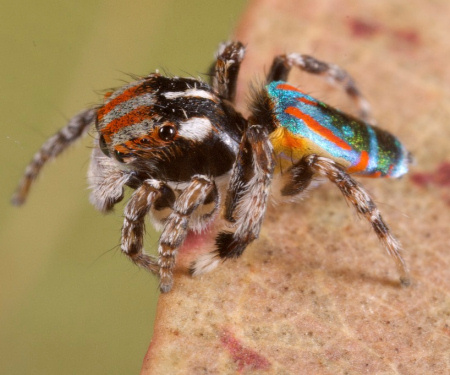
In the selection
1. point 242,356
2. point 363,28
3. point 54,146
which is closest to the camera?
point 242,356

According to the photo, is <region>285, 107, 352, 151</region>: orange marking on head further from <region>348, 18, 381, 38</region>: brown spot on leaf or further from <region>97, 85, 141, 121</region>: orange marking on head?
<region>348, 18, 381, 38</region>: brown spot on leaf

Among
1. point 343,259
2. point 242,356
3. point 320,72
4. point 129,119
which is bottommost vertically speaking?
point 242,356

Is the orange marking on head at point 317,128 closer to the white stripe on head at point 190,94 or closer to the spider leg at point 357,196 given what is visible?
the spider leg at point 357,196

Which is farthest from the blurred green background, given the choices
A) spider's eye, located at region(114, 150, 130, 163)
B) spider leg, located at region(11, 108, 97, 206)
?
spider's eye, located at region(114, 150, 130, 163)

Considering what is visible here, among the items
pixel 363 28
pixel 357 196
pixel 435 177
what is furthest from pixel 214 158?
pixel 363 28

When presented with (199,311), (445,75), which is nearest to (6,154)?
(199,311)

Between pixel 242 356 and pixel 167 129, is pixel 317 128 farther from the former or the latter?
pixel 242 356

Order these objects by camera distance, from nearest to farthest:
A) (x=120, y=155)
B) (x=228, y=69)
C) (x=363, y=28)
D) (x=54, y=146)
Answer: (x=120, y=155), (x=228, y=69), (x=54, y=146), (x=363, y=28)
